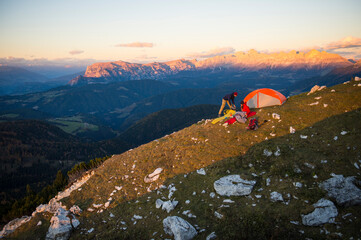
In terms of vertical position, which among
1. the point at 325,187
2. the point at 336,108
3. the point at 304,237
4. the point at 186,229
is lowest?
the point at 186,229

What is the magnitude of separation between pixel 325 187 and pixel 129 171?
58.2ft

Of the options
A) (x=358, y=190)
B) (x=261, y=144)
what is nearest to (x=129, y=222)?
(x=261, y=144)

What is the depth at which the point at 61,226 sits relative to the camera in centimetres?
1427

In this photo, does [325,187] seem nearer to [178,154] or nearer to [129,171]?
[178,154]

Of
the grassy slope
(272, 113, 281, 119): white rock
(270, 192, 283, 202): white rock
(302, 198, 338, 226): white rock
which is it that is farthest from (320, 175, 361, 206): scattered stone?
(272, 113, 281, 119): white rock

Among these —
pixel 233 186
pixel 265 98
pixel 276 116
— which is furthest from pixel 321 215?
pixel 265 98

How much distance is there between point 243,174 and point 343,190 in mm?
5878

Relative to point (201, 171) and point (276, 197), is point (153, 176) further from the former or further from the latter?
point (276, 197)

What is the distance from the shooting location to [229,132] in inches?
867

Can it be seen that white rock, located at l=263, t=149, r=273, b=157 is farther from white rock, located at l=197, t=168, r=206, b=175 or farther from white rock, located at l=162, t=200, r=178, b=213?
white rock, located at l=162, t=200, r=178, b=213

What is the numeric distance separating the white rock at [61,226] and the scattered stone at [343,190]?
18052 millimetres

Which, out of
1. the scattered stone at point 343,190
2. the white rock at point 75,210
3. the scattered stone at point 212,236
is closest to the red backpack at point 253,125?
the scattered stone at point 343,190

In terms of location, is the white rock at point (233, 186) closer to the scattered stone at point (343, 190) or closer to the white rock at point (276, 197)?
the white rock at point (276, 197)

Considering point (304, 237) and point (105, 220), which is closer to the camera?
point (304, 237)
